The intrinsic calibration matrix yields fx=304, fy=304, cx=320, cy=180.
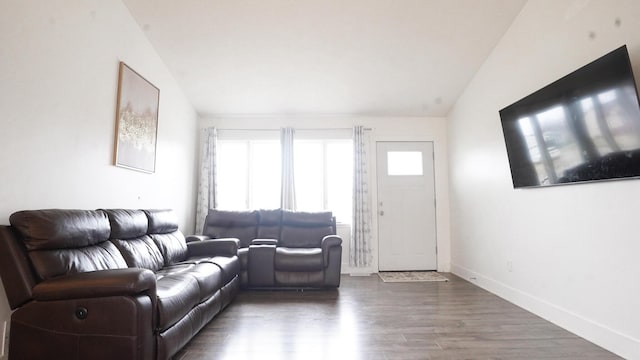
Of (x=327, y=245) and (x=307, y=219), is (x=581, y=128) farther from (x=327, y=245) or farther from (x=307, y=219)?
(x=307, y=219)

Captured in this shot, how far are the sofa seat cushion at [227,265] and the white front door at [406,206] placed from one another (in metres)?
2.42

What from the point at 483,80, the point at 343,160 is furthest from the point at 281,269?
the point at 483,80

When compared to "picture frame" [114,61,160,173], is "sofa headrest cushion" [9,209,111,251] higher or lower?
lower

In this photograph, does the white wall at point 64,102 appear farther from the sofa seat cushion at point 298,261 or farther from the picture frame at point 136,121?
the sofa seat cushion at point 298,261

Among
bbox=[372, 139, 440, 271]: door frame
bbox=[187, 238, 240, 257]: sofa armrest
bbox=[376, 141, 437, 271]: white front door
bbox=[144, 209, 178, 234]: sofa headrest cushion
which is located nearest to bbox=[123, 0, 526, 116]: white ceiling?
bbox=[372, 139, 440, 271]: door frame

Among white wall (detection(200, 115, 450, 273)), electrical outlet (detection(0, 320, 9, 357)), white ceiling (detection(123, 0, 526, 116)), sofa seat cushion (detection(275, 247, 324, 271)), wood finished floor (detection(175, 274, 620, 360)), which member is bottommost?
wood finished floor (detection(175, 274, 620, 360))

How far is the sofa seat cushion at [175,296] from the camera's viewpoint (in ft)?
6.02

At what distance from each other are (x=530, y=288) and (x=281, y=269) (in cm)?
266

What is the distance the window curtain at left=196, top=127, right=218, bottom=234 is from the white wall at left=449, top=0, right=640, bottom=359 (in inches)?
151

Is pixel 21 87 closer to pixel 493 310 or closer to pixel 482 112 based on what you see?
pixel 493 310

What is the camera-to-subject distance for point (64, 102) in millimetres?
2312

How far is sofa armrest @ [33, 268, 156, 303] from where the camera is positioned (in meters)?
1.64

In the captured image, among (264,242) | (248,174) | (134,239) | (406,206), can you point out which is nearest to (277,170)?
(248,174)

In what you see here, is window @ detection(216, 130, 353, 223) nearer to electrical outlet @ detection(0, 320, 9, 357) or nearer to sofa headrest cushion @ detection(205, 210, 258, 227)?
sofa headrest cushion @ detection(205, 210, 258, 227)
